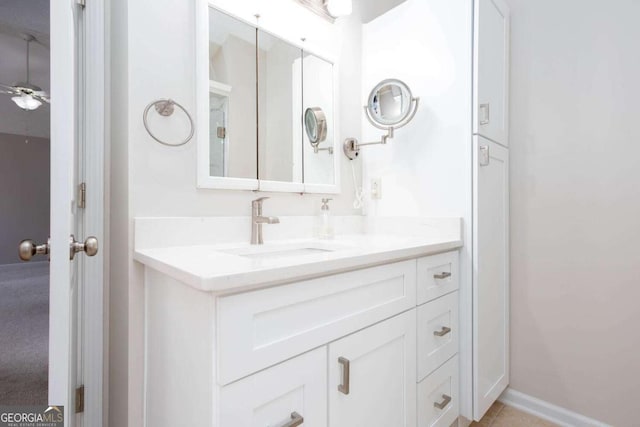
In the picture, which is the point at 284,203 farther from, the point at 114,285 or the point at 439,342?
the point at 439,342

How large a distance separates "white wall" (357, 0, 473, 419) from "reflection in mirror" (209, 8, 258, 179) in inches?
28.7

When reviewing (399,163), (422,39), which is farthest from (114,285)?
(422,39)

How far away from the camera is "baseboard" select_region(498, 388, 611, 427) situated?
1411 millimetres

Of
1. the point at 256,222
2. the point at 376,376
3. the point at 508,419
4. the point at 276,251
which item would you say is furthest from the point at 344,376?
the point at 508,419

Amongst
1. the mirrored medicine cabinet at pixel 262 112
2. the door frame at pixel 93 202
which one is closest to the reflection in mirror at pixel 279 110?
the mirrored medicine cabinet at pixel 262 112

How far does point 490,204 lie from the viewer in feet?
4.75

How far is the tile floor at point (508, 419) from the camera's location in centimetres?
147

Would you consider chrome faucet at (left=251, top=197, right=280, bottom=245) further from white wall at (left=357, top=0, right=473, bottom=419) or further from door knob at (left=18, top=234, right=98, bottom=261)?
white wall at (left=357, top=0, right=473, bottom=419)

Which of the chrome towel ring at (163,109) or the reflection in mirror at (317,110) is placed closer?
the chrome towel ring at (163,109)

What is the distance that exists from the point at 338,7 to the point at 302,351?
1589 mm

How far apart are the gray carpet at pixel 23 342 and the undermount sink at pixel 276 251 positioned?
1389mm

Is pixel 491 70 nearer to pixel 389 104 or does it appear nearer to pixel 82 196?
pixel 389 104

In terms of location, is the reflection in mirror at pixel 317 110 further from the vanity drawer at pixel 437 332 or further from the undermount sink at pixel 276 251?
the vanity drawer at pixel 437 332

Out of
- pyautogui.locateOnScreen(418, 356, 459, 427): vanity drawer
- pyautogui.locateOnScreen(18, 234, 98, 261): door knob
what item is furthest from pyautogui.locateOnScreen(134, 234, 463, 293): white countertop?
Answer: pyautogui.locateOnScreen(418, 356, 459, 427): vanity drawer
